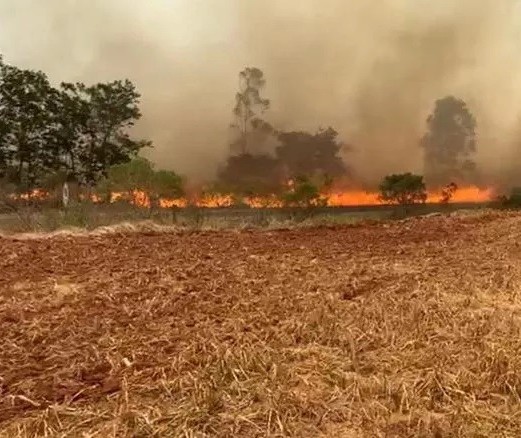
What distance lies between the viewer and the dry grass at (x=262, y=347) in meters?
3.29

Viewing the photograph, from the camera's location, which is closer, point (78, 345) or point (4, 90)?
point (78, 345)

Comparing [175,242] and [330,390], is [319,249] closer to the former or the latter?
[175,242]

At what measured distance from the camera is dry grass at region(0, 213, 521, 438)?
3.29m

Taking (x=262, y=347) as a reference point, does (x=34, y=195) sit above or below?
above

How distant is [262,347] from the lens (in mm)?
4309

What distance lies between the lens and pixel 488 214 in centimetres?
1638

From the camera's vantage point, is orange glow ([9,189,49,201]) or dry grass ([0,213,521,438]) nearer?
dry grass ([0,213,521,438])

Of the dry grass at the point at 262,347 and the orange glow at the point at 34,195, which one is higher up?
the orange glow at the point at 34,195

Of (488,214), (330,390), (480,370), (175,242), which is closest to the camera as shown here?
(330,390)

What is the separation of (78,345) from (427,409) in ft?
7.64

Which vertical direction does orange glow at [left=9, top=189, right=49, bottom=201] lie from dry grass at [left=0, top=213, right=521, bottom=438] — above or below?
above

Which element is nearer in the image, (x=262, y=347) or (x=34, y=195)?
(x=262, y=347)

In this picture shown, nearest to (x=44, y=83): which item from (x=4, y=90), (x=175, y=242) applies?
(x=4, y=90)

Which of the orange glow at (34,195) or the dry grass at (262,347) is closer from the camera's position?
the dry grass at (262,347)
